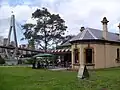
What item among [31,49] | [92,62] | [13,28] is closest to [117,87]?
[92,62]

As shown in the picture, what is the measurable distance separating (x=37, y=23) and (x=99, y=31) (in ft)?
123

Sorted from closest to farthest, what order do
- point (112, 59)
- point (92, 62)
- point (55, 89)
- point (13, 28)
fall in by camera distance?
1. point (55, 89)
2. point (92, 62)
3. point (112, 59)
4. point (13, 28)

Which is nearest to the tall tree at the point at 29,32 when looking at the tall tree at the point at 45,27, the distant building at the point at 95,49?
the tall tree at the point at 45,27

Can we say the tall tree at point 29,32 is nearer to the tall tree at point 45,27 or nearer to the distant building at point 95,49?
the tall tree at point 45,27

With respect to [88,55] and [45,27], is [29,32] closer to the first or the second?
[45,27]

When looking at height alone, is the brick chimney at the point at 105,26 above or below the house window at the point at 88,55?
above

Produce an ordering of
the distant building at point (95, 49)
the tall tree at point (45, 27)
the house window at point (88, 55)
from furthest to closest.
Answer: the tall tree at point (45, 27)
the house window at point (88, 55)
the distant building at point (95, 49)

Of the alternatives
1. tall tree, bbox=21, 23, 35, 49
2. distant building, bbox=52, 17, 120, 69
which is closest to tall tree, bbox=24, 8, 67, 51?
tall tree, bbox=21, 23, 35, 49

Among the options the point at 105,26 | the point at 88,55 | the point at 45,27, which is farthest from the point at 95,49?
the point at 45,27

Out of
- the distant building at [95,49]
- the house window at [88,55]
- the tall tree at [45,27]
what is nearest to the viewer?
the distant building at [95,49]

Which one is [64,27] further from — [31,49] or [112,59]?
[112,59]

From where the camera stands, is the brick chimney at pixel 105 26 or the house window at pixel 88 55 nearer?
the house window at pixel 88 55

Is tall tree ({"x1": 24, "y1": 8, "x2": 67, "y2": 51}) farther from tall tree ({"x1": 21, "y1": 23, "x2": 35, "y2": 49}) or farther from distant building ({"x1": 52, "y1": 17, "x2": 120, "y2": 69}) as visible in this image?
distant building ({"x1": 52, "y1": 17, "x2": 120, "y2": 69})

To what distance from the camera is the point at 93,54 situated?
122 ft
